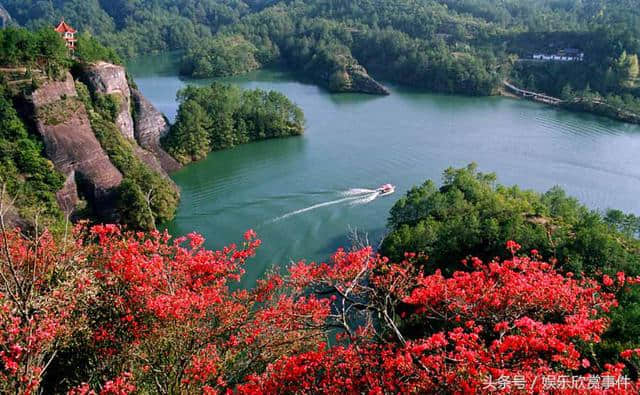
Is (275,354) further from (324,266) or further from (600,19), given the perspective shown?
(600,19)

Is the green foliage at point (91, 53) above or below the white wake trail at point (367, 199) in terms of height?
above

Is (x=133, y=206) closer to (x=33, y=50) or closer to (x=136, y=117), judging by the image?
(x=136, y=117)

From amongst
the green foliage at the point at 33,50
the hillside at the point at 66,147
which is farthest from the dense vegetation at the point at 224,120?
the green foliage at the point at 33,50

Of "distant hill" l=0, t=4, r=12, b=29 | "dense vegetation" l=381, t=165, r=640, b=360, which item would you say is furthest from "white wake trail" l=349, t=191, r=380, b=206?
"distant hill" l=0, t=4, r=12, b=29

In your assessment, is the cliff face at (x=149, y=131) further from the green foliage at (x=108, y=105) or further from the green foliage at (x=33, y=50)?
the green foliage at (x=33, y=50)

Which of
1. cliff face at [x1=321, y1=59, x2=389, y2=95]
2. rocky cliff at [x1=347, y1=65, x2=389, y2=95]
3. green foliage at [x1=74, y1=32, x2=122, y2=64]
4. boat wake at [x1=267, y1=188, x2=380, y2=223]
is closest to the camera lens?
boat wake at [x1=267, y1=188, x2=380, y2=223]

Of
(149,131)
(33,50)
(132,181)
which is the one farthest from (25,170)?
(149,131)

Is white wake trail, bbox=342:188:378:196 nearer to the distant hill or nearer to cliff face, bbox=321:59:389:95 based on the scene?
cliff face, bbox=321:59:389:95
